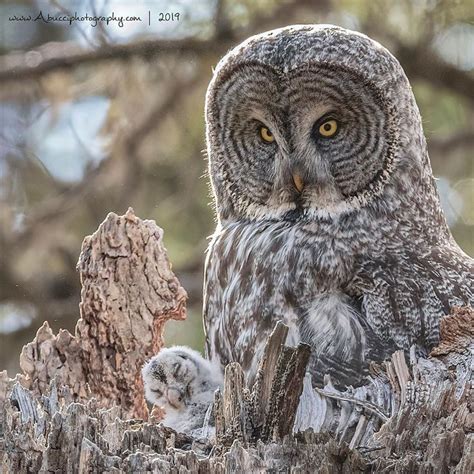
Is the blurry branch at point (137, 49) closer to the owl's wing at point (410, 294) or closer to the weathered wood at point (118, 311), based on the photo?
the weathered wood at point (118, 311)

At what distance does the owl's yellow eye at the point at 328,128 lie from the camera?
315cm

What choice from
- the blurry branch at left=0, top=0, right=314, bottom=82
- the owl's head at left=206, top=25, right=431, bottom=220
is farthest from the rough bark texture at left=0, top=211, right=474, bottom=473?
the blurry branch at left=0, top=0, right=314, bottom=82

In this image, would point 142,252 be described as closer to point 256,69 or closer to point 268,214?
point 268,214

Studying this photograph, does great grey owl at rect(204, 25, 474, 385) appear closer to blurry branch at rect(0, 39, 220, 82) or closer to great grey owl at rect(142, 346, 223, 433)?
great grey owl at rect(142, 346, 223, 433)

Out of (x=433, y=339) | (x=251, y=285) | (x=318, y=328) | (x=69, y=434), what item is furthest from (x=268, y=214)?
(x=69, y=434)

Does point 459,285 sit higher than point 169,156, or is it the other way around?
point 169,156

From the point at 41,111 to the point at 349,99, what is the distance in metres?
2.64

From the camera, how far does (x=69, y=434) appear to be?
207 cm

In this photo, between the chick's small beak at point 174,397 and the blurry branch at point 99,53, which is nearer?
the chick's small beak at point 174,397

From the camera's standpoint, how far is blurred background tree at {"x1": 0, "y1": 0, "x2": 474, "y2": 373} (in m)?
4.80

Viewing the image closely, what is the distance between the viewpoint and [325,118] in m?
3.15

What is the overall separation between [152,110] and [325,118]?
6.61ft

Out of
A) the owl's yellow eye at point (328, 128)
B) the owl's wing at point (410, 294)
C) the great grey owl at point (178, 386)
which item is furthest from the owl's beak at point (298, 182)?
the great grey owl at point (178, 386)

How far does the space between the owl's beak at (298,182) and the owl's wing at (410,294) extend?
0.31m
